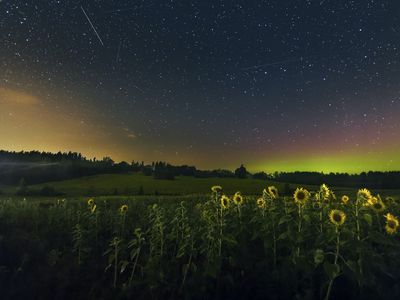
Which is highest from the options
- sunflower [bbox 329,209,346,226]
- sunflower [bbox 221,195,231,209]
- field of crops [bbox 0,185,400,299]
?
sunflower [bbox 221,195,231,209]

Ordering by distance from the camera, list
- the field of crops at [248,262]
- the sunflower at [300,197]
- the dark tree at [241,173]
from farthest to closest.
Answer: the dark tree at [241,173] < the sunflower at [300,197] < the field of crops at [248,262]

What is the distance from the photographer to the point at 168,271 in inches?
253

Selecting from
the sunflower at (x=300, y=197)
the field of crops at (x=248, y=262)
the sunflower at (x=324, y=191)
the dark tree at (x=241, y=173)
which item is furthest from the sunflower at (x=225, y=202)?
the dark tree at (x=241, y=173)

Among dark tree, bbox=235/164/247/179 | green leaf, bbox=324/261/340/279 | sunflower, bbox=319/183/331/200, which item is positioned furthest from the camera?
dark tree, bbox=235/164/247/179

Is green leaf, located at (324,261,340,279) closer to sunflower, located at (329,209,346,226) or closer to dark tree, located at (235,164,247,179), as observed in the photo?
sunflower, located at (329,209,346,226)

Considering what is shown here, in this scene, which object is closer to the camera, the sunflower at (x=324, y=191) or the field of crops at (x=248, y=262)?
the field of crops at (x=248, y=262)

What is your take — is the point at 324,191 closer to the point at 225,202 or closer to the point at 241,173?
the point at 225,202

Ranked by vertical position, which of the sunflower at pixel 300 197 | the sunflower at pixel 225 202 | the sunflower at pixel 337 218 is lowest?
the sunflower at pixel 337 218

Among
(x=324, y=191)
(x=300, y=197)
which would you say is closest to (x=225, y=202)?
(x=300, y=197)

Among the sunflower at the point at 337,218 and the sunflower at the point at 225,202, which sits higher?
the sunflower at the point at 225,202

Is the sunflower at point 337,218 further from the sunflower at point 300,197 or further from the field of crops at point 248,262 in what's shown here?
the sunflower at point 300,197

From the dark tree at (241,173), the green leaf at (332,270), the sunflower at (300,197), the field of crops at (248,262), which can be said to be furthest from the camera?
the dark tree at (241,173)

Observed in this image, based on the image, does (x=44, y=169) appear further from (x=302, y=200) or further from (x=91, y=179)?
(x=302, y=200)

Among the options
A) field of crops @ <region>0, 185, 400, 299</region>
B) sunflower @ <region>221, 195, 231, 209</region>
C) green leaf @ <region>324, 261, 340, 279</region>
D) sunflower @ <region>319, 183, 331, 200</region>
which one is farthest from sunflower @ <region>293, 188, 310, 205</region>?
green leaf @ <region>324, 261, 340, 279</region>
